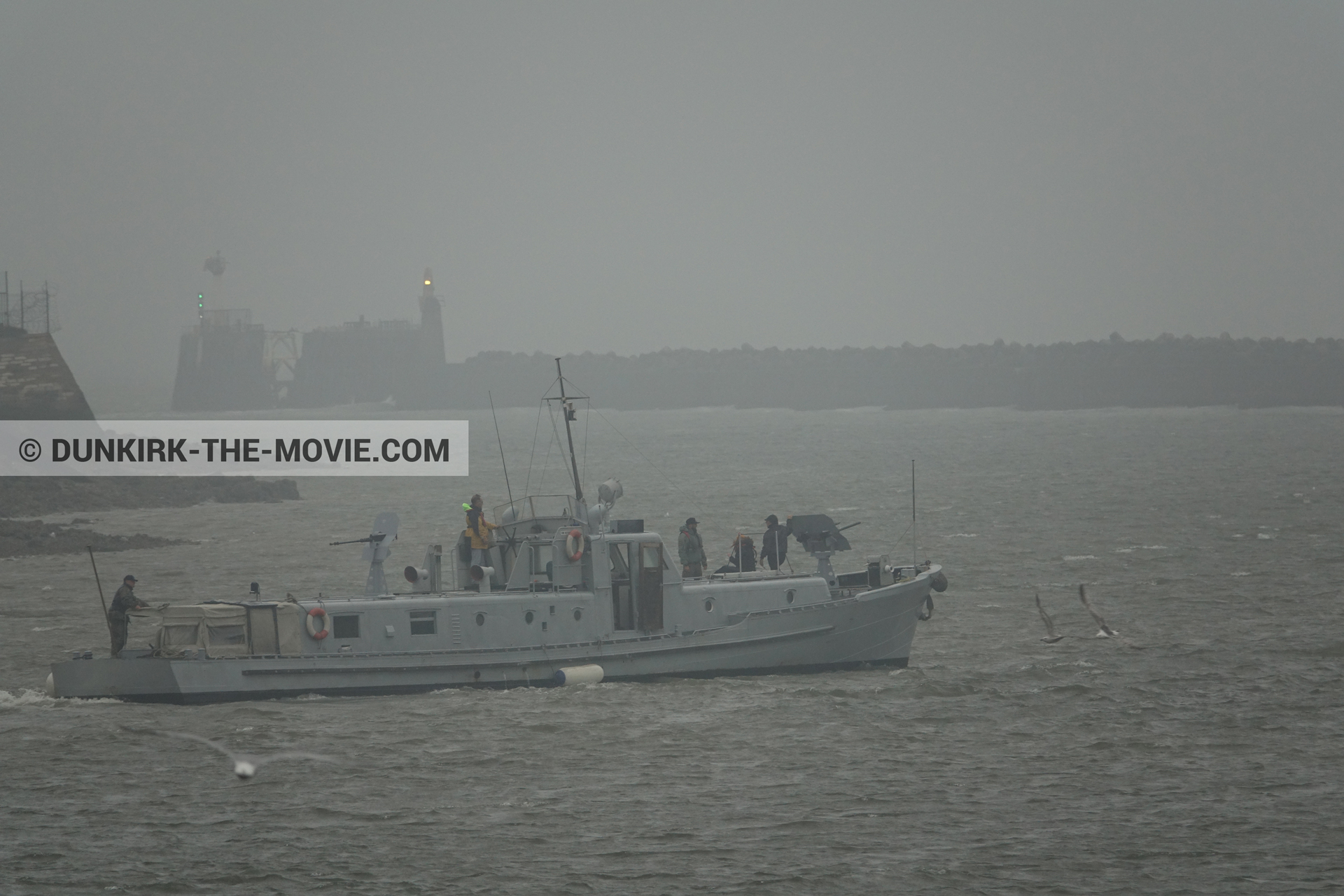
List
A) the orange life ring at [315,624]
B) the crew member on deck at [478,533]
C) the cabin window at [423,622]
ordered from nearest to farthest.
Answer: the orange life ring at [315,624] < the cabin window at [423,622] < the crew member on deck at [478,533]

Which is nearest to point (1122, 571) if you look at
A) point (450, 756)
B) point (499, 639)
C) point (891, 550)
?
point (891, 550)

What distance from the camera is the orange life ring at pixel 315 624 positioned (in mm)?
26016

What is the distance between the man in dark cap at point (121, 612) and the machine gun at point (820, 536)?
467 inches

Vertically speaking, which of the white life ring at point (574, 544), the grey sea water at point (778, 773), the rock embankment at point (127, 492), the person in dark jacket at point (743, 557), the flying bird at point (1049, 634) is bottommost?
the grey sea water at point (778, 773)

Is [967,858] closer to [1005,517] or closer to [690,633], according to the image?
[690,633]

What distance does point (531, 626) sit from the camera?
89.2 ft

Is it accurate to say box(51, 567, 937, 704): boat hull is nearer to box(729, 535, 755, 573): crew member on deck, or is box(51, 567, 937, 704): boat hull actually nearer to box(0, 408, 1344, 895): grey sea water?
box(0, 408, 1344, 895): grey sea water

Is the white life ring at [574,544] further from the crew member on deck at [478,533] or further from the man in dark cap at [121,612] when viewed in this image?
the man in dark cap at [121,612]

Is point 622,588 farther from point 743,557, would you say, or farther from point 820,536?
point 820,536

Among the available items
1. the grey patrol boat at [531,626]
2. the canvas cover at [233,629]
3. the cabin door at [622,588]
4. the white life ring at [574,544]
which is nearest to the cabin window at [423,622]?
the grey patrol boat at [531,626]

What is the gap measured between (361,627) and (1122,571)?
27275 mm

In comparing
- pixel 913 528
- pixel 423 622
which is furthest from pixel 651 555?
pixel 913 528

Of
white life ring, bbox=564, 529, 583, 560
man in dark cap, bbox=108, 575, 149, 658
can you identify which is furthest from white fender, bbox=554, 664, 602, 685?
man in dark cap, bbox=108, 575, 149, 658

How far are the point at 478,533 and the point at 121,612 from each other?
6.28 metres
